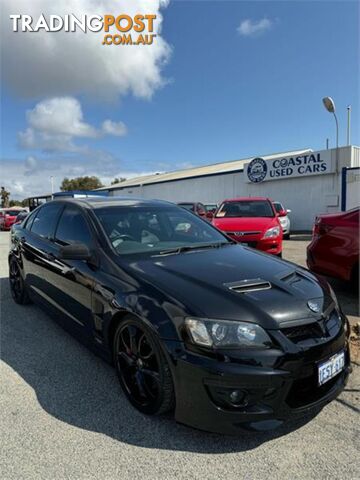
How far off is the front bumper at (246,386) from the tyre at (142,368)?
0.58 feet

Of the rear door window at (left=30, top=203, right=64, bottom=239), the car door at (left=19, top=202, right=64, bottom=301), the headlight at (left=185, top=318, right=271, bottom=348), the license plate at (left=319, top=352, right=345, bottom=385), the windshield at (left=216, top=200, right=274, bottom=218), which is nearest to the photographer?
the headlight at (left=185, top=318, right=271, bottom=348)

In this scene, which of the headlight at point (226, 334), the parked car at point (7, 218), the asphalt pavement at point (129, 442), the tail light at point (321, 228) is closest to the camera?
the asphalt pavement at point (129, 442)

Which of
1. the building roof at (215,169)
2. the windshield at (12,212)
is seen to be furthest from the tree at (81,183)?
the windshield at (12,212)

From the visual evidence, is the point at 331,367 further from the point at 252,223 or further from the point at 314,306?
the point at 252,223

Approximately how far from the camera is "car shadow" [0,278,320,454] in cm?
237

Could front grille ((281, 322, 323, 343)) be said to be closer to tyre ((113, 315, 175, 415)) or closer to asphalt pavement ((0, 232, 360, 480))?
asphalt pavement ((0, 232, 360, 480))

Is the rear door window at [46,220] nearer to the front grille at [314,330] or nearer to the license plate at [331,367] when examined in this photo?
the front grille at [314,330]

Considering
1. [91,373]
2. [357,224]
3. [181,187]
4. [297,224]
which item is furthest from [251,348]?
[181,187]

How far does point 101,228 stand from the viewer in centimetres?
342

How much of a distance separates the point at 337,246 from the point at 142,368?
3.69 m

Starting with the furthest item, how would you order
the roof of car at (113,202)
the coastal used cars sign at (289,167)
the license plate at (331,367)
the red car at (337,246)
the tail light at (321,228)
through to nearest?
the coastal used cars sign at (289,167) → the tail light at (321,228) → the red car at (337,246) → the roof of car at (113,202) → the license plate at (331,367)

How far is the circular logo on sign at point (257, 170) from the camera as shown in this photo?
2219 cm

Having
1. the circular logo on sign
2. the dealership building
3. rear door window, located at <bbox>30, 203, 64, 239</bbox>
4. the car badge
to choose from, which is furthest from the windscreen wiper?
the circular logo on sign

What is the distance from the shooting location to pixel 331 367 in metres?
2.41
